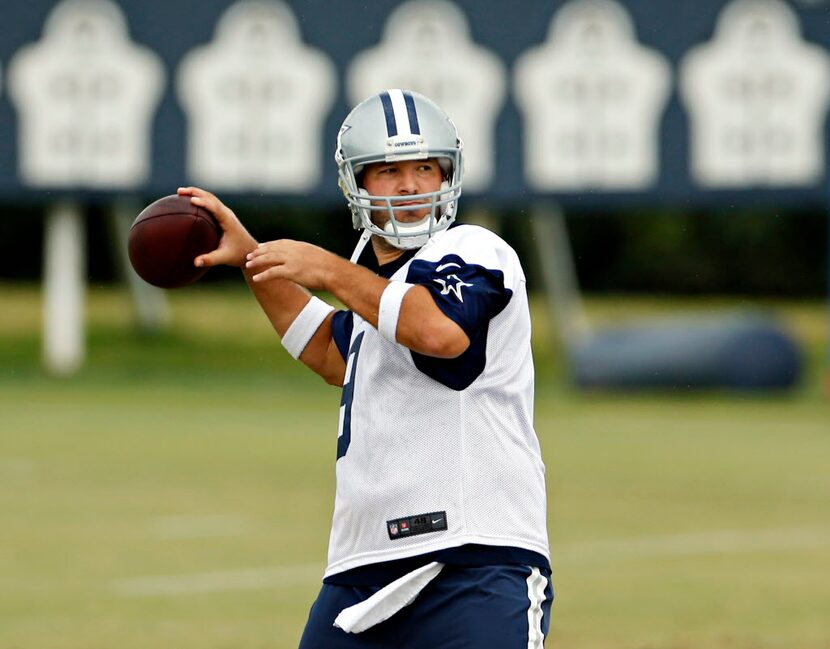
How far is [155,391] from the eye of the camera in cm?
2781

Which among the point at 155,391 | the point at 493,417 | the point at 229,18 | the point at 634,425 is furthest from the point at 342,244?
the point at 493,417

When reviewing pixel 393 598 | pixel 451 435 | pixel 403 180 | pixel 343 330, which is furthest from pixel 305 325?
pixel 393 598

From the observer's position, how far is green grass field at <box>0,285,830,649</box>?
9352mm

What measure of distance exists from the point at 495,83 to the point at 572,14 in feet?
5.79

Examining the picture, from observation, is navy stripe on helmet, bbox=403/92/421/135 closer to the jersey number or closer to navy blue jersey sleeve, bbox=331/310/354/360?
the jersey number

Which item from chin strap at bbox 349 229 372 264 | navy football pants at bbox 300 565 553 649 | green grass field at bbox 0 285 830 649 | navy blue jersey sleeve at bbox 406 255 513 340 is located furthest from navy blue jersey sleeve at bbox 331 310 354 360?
green grass field at bbox 0 285 830 649

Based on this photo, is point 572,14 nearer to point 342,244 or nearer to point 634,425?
point 634,425

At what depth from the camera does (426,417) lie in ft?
14.8

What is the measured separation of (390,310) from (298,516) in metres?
9.18

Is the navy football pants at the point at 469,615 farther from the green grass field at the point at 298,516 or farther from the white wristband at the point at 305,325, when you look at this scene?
the green grass field at the point at 298,516

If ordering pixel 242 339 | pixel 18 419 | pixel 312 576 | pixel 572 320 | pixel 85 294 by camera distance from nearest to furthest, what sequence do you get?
1. pixel 312 576
2. pixel 18 419
3. pixel 572 320
4. pixel 242 339
5. pixel 85 294

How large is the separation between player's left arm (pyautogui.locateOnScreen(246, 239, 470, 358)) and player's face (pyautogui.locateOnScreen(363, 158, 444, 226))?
10.3 inches

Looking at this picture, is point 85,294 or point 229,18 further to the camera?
point 85,294

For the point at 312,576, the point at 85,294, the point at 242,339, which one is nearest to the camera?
the point at 312,576
